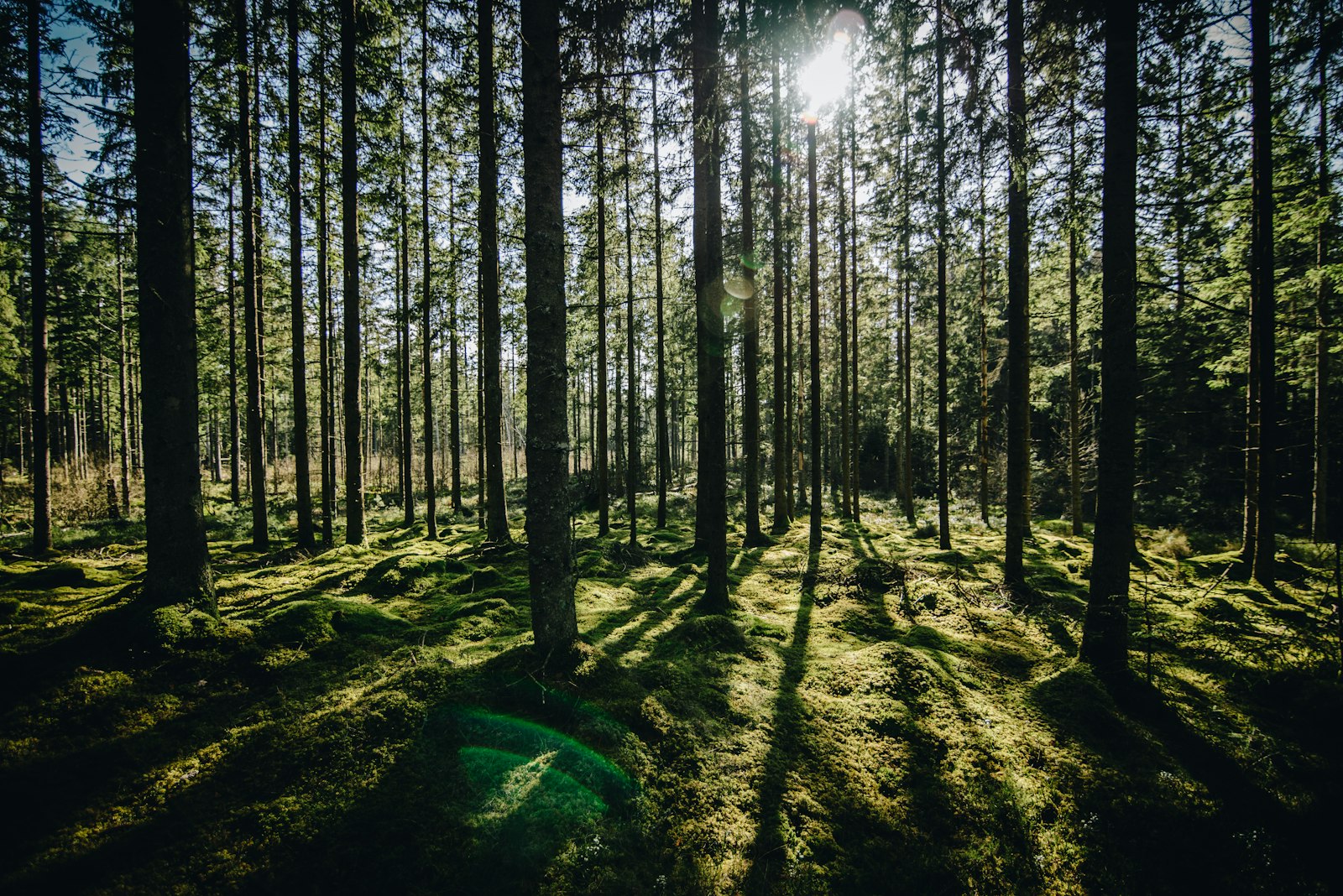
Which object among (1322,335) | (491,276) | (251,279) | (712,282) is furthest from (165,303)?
(1322,335)

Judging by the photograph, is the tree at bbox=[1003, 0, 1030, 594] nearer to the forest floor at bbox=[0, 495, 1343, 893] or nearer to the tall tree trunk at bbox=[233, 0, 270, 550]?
the forest floor at bbox=[0, 495, 1343, 893]

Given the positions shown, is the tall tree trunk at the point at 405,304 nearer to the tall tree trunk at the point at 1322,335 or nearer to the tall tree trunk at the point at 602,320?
the tall tree trunk at the point at 602,320

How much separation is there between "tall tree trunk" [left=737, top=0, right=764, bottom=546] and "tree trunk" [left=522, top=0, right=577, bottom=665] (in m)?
2.87

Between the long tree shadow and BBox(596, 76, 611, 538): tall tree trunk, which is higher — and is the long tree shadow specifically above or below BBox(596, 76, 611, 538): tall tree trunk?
below

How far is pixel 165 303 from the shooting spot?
504cm

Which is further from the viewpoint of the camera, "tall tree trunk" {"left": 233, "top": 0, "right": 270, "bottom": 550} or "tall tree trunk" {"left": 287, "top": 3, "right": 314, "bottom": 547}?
"tall tree trunk" {"left": 287, "top": 3, "right": 314, "bottom": 547}

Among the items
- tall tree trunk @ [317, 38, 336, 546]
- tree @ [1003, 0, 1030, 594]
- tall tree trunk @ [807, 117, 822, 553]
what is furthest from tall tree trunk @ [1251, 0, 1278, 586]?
tall tree trunk @ [317, 38, 336, 546]

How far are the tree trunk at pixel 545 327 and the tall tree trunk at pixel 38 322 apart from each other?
12.1 m

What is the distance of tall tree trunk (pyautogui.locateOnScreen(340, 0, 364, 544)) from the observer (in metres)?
10.5

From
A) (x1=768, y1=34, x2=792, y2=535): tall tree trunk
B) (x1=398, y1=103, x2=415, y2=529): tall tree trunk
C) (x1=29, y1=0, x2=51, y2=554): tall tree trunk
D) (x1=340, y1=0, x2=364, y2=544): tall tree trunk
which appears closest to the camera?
(x1=768, y1=34, x2=792, y2=535): tall tree trunk

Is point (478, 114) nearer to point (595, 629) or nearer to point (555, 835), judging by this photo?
point (595, 629)

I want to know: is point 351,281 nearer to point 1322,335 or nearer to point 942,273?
point 942,273

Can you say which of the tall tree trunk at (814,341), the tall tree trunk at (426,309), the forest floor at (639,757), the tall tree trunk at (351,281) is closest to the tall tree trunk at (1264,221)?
the forest floor at (639,757)

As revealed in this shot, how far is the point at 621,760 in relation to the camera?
13.1 ft
